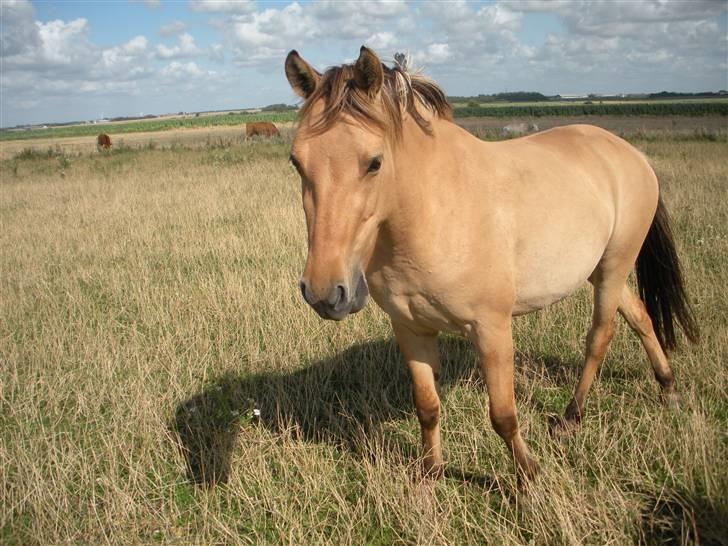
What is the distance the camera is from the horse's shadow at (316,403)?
10.4 ft

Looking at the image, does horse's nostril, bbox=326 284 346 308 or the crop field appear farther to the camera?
the crop field

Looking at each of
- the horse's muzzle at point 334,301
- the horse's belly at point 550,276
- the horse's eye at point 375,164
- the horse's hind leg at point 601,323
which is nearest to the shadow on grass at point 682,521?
the horse's hind leg at point 601,323

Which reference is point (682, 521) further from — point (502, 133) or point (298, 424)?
point (502, 133)

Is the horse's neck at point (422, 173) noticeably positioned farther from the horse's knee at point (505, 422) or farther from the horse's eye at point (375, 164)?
the horse's knee at point (505, 422)

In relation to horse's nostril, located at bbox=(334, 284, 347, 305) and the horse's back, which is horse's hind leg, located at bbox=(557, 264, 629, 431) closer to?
the horse's back

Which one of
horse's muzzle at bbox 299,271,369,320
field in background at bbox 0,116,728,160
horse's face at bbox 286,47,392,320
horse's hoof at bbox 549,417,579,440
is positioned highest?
field in background at bbox 0,116,728,160

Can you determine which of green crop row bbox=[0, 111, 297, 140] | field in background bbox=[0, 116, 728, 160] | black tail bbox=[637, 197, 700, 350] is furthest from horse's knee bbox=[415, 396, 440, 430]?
green crop row bbox=[0, 111, 297, 140]

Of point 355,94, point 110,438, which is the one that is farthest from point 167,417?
point 355,94

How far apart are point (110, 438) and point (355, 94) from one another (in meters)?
2.67

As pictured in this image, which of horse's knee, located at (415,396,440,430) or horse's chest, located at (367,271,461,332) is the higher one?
horse's chest, located at (367,271,461,332)

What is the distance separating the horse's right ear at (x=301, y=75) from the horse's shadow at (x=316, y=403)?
2019 millimetres

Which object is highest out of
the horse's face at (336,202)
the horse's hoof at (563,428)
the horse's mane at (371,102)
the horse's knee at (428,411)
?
the horse's mane at (371,102)

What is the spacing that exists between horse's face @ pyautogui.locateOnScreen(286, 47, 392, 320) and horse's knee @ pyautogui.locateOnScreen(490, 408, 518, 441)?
118 centimetres

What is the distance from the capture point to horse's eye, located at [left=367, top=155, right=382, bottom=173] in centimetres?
191
